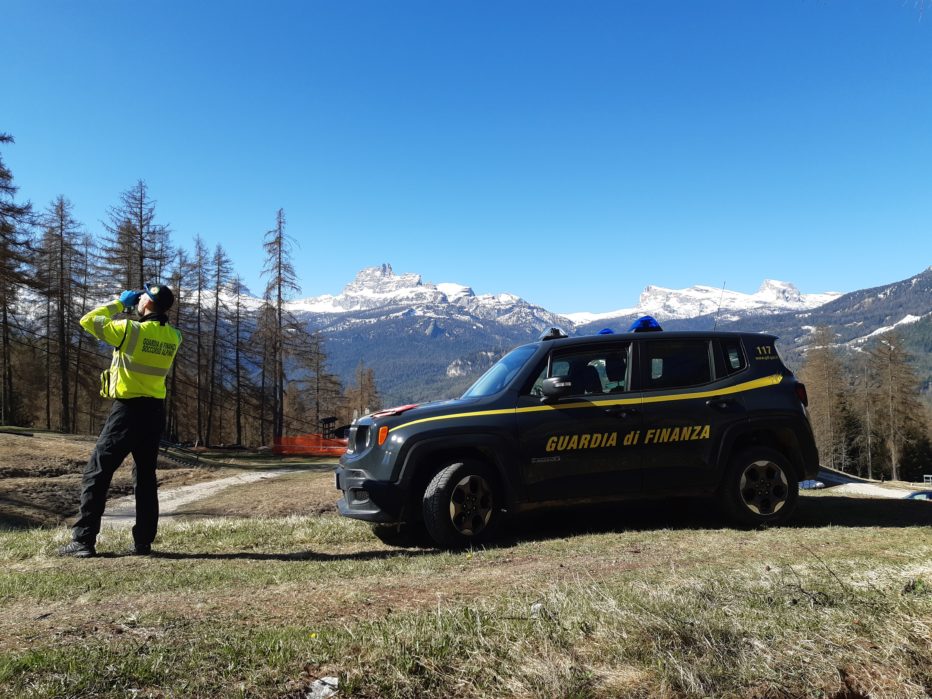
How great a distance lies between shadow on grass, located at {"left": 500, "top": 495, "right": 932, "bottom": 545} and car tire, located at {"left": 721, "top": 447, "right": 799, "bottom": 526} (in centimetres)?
19

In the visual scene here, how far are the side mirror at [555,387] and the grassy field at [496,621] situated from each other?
4.60 ft

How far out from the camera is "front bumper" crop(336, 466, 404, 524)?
19.4ft

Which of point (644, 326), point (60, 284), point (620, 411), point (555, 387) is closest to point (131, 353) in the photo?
point (555, 387)

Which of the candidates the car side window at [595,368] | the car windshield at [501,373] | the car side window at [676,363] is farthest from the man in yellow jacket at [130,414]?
the car side window at [676,363]

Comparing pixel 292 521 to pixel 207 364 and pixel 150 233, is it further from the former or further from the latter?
pixel 207 364

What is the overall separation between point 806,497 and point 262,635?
27.4 ft

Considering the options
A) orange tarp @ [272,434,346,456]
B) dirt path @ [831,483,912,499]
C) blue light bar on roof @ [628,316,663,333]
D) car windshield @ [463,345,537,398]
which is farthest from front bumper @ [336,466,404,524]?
orange tarp @ [272,434,346,456]

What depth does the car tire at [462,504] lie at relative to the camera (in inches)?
229

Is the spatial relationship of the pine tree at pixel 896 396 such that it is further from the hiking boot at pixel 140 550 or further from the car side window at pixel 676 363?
the hiking boot at pixel 140 550

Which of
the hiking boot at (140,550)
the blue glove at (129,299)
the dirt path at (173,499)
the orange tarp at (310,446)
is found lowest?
the orange tarp at (310,446)

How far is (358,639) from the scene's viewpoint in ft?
8.97

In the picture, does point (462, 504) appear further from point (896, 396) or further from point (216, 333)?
point (896, 396)

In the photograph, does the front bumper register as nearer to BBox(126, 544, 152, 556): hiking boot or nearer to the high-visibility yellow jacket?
BBox(126, 544, 152, 556): hiking boot

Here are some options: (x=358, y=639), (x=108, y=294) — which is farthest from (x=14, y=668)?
(x=108, y=294)
